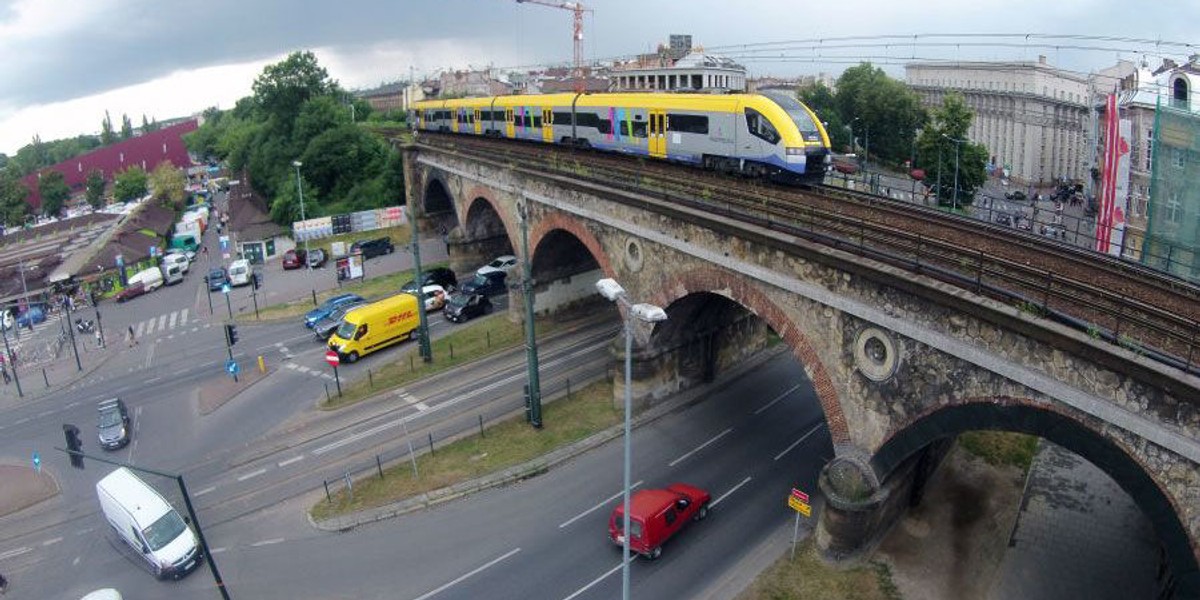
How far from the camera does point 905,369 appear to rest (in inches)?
650

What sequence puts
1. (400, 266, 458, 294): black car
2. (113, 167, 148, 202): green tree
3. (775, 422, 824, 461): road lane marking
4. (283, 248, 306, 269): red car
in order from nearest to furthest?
(775, 422, 824, 461): road lane marking
(400, 266, 458, 294): black car
(283, 248, 306, 269): red car
(113, 167, 148, 202): green tree

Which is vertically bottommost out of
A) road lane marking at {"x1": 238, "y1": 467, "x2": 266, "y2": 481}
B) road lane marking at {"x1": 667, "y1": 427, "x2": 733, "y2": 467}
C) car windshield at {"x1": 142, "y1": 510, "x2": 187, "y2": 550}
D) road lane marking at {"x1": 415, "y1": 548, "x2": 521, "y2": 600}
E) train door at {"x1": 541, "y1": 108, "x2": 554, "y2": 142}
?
road lane marking at {"x1": 415, "y1": 548, "x2": 521, "y2": 600}

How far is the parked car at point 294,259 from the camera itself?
59938mm

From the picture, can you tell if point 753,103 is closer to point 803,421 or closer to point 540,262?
point 803,421

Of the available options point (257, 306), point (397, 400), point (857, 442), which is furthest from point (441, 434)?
point (257, 306)

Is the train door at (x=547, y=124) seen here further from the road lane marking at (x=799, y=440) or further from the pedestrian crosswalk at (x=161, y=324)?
the pedestrian crosswalk at (x=161, y=324)

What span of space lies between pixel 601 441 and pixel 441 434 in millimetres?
6707

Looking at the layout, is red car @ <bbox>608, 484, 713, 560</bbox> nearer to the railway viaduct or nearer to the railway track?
the railway viaduct

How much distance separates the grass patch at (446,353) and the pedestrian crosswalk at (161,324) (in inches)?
821

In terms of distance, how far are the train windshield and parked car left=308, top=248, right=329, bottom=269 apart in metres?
44.9

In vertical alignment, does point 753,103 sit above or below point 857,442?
above

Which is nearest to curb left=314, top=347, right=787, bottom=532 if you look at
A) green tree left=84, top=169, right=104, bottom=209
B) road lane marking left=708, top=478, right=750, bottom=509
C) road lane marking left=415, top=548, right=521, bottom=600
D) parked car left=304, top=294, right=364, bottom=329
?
road lane marking left=415, top=548, right=521, bottom=600

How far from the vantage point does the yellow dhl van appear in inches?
1447

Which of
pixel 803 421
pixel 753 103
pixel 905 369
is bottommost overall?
pixel 803 421
